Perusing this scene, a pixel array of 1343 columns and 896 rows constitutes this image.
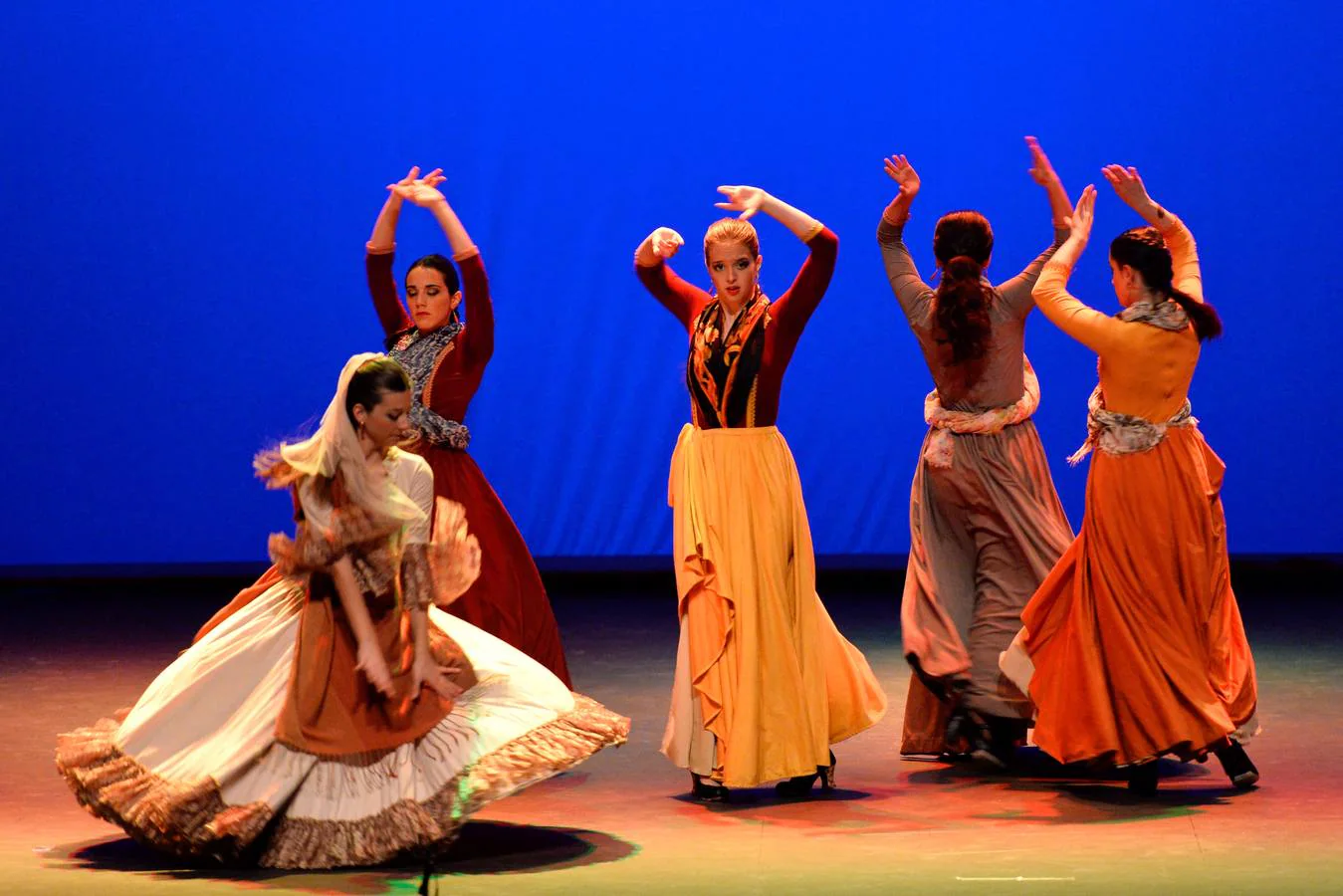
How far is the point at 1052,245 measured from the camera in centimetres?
550

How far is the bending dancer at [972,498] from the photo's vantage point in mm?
5457

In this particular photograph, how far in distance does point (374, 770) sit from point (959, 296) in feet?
7.19

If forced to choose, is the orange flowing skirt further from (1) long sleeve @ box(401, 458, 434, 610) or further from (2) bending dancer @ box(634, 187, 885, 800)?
(1) long sleeve @ box(401, 458, 434, 610)

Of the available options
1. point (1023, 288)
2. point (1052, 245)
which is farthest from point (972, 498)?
point (1052, 245)

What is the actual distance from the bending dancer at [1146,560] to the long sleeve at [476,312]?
61.0 inches

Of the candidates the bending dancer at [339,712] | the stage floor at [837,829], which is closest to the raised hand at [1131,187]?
the stage floor at [837,829]

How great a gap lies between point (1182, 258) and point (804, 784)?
5.46 feet

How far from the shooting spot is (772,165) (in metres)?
8.73

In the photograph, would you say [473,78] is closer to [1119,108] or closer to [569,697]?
[1119,108]

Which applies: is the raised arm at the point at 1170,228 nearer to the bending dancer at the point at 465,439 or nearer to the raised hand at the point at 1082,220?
the raised hand at the point at 1082,220

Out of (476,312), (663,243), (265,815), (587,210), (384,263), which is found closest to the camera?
(265,815)

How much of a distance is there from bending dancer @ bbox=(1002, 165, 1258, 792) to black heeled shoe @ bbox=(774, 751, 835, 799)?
0.54 meters

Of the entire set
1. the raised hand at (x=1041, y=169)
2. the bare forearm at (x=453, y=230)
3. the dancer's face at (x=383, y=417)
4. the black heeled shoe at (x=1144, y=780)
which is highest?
the raised hand at (x=1041, y=169)

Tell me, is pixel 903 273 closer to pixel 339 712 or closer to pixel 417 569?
pixel 417 569
